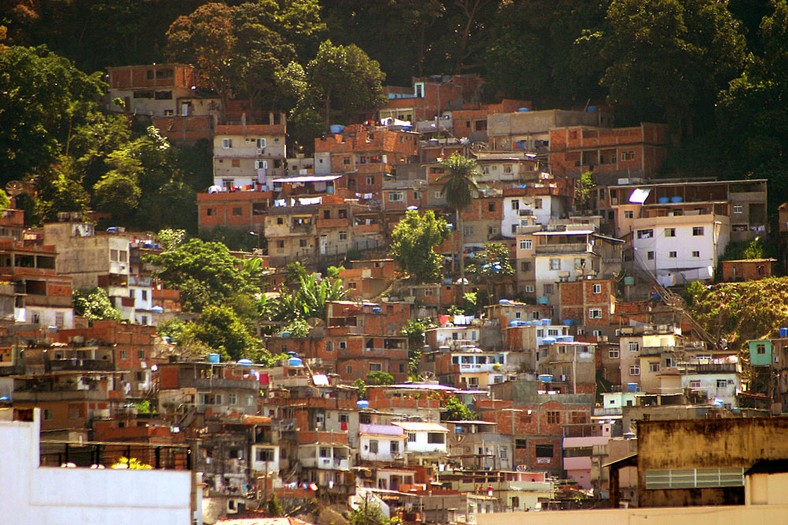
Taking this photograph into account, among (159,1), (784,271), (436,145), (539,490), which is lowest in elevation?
(539,490)

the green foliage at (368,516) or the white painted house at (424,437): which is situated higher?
the white painted house at (424,437)

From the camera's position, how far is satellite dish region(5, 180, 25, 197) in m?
71.1

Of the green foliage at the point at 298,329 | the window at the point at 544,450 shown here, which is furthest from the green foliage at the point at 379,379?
the window at the point at 544,450

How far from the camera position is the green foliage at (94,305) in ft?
206

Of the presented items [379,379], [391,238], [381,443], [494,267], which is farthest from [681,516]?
[391,238]

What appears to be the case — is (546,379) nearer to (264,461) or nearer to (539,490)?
(539,490)

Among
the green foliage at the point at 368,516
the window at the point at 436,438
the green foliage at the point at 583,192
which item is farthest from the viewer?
the green foliage at the point at 583,192

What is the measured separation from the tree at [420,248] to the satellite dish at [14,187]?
1286 cm

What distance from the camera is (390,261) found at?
69.6 m

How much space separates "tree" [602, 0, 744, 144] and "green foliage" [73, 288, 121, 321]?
19.8 meters

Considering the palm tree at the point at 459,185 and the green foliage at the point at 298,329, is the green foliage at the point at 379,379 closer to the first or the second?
the green foliage at the point at 298,329

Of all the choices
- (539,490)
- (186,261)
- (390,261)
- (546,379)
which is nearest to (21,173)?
(186,261)

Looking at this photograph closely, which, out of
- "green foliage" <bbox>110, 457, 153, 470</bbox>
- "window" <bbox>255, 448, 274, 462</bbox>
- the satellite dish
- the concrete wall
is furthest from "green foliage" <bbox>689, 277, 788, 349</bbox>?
"green foliage" <bbox>110, 457, 153, 470</bbox>

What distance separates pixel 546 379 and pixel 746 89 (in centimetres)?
1374
